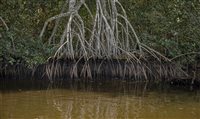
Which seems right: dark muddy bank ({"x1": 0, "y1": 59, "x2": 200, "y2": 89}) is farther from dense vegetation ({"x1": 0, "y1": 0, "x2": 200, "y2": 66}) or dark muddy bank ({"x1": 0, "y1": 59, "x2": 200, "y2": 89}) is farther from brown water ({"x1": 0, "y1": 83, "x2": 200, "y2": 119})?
brown water ({"x1": 0, "y1": 83, "x2": 200, "y2": 119})

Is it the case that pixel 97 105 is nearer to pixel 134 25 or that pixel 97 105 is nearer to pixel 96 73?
pixel 96 73

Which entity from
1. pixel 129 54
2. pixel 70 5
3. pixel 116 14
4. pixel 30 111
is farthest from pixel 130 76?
pixel 30 111

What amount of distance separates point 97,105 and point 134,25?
4.68m

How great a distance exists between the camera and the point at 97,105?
8602mm

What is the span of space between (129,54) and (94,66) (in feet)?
2.85

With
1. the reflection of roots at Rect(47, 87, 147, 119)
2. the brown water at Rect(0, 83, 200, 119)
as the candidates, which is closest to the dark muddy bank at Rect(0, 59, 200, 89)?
the brown water at Rect(0, 83, 200, 119)

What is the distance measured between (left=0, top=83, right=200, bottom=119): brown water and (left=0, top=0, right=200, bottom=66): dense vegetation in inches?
58.7

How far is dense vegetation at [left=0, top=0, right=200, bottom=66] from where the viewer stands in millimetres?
10953

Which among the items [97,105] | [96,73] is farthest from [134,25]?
[97,105]

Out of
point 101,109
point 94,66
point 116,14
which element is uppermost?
point 116,14

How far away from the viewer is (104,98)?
9.30m

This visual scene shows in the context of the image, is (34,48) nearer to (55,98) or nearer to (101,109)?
(55,98)

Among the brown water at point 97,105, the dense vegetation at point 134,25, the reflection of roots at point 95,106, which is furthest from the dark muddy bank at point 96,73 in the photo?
the reflection of roots at point 95,106

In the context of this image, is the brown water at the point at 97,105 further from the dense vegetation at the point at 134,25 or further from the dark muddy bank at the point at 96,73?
the dense vegetation at the point at 134,25
